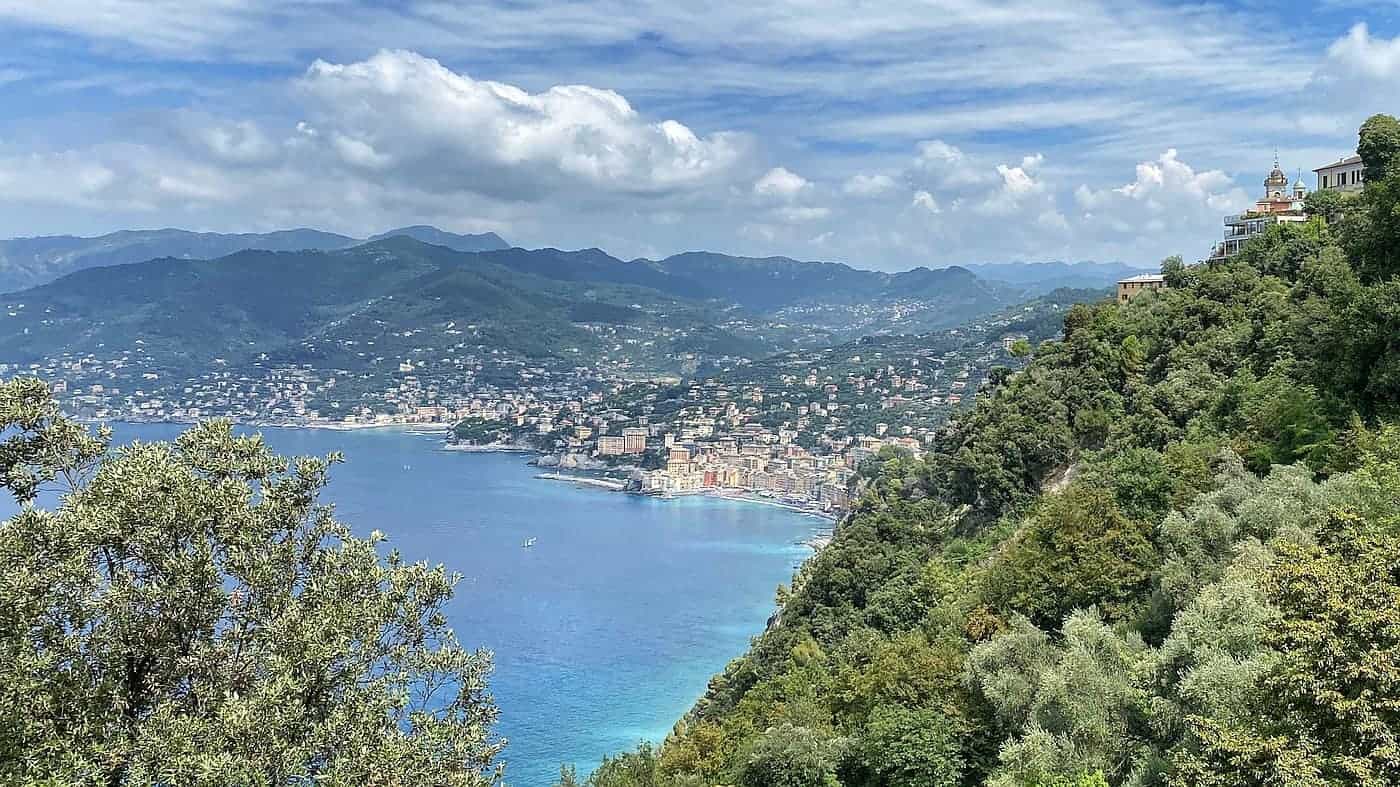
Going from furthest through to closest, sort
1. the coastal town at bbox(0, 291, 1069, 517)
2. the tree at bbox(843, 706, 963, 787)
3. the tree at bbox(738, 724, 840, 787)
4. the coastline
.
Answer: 1. the coastal town at bbox(0, 291, 1069, 517)
2. the coastline
3. the tree at bbox(738, 724, 840, 787)
4. the tree at bbox(843, 706, 963, 787)

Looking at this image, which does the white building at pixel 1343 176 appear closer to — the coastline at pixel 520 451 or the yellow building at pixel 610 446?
the coastline at pixel 520 451

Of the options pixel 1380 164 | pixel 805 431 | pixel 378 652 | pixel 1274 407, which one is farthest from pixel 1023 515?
→ pixel 805 431

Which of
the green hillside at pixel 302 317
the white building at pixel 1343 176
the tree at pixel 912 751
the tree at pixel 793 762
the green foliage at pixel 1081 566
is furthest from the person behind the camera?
the green hillside at pixel 302 317

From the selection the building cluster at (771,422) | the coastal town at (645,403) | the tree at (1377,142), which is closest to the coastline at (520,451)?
the coastal town at (645,403)

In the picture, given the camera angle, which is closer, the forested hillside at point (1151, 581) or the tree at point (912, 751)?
the forested hillside at point (1151, 581)

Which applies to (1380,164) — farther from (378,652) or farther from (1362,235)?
(378,652)

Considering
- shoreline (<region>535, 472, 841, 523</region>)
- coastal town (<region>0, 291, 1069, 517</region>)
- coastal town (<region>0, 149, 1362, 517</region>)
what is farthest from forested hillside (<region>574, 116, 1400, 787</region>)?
shoreline (<region>535, 472, 841, 523</region>)

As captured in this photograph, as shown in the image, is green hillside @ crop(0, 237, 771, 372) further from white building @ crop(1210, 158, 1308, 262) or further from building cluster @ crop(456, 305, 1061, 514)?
white building @ crop(1210, 158, 1308, 262)
